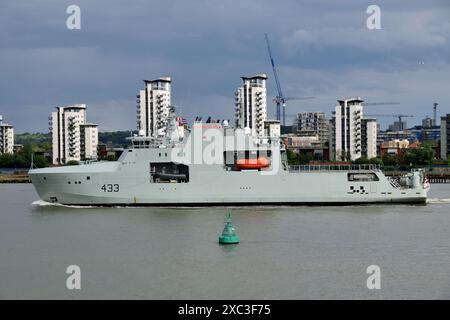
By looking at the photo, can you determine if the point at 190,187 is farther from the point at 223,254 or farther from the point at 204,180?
the point at 223,254

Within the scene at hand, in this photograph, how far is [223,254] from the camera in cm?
2248

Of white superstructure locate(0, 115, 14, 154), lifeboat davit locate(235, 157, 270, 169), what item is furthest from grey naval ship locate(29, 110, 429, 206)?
white superstructure locate(0, 115, 14, 154)

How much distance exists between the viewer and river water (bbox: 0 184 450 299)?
17766 millimetres

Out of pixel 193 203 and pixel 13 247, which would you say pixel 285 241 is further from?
pixel 193 203

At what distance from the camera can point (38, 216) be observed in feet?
109

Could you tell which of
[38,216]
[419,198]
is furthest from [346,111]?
[38,216]

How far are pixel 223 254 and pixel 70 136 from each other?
97817 mm

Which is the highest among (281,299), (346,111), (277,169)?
(346,111)

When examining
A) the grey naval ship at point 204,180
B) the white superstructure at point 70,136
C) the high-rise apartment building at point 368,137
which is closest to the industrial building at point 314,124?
the high-rise apartment building at point 368,137

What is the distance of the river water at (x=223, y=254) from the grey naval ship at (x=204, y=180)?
226 centimetres

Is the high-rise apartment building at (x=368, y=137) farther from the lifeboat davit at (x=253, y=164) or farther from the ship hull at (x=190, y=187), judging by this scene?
the lifeboat davit at (x=253, y=164)

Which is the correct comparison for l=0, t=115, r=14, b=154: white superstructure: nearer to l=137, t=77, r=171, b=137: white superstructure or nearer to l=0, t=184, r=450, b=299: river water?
l=137, t=77, r=171, b=137: white superstructure

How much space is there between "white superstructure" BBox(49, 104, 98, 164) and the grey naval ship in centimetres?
7941
